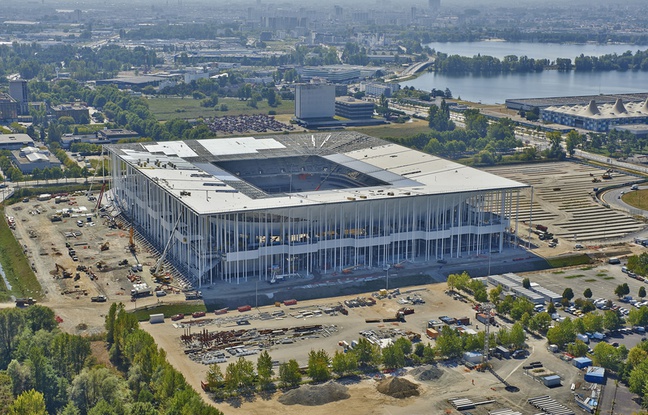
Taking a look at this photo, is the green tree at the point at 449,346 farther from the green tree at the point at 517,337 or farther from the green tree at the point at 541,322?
the green tree at the point at 541,322

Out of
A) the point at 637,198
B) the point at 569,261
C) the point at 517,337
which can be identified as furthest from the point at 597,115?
the point at 517,337

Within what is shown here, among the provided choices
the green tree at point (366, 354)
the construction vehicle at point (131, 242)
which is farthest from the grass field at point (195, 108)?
the green tree at point (366, 354)

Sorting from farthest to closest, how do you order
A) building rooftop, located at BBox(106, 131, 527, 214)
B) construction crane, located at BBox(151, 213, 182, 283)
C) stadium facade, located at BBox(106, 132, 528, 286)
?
1. building rooftop, located at BBox(106, 131, 527, 214)
2. stadium facade, located at BBox(106, 132, 528, 286)
3. construction crane, located at BBox(151, 213, 182, 283)

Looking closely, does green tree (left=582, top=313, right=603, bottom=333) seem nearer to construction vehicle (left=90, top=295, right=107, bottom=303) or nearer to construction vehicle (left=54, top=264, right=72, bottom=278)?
construction vehicle (left=90, top=295, right=107, bottom=303)

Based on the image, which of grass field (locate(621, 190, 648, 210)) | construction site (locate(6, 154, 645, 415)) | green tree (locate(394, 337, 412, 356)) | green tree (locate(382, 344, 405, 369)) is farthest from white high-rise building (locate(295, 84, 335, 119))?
green tree (locate(382, 344, 405, 369))

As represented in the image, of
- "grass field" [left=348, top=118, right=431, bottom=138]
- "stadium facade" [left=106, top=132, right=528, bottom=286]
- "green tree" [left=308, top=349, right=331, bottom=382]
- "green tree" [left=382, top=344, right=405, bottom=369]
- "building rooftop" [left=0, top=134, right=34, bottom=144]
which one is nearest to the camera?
"green tree" [left=308, top=349, right=331, bottom=382]

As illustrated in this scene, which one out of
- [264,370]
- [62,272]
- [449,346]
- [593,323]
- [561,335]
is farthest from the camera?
[62,272]

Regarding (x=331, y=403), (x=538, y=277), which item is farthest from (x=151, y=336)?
(x=538, y=277)

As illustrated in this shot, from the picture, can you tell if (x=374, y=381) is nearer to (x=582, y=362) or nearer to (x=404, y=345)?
(x=404, y=345)
